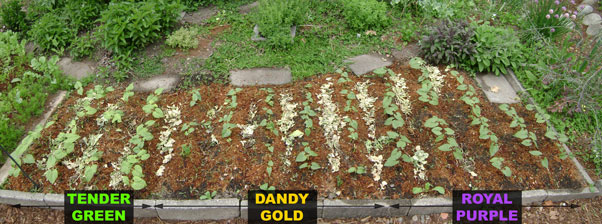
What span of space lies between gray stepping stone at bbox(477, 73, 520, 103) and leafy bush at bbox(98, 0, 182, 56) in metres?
3.87

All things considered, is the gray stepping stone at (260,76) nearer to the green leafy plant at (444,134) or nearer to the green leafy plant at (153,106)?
the green leafy plant at (153,106)

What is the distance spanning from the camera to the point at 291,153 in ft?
10.7

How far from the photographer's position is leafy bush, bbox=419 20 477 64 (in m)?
4.04

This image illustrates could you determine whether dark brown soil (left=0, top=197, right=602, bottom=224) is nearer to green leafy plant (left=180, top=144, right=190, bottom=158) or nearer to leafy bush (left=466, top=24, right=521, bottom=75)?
green leafy plant (left=180, top=144, right=190, bottom=158)

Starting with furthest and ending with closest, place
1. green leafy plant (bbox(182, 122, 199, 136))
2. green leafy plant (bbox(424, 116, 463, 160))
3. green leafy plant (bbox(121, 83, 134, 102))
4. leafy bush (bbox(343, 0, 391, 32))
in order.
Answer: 1. leafy bush (bbox(343, 0, 391, 32))
2. green leafy plant (bbox(121, 83, 134, 102))
3. green leafy plant (bbox(182, 122, 199, 136))
4. green leafy plant (bbox(424, 116, 463, 160))

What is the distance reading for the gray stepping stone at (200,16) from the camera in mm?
4921

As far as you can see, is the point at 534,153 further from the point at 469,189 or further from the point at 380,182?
the point at 380,182

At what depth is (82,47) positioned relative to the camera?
170 inches

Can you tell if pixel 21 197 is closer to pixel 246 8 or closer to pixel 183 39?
pixel 183 39

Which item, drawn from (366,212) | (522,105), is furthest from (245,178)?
(522,105)

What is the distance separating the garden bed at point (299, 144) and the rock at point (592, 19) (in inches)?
93.8

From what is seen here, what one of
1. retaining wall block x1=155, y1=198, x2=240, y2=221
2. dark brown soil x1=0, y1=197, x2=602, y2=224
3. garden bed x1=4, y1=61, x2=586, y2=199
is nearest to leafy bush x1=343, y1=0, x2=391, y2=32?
garden bed x1=4, y1=61, x2=586, y2=199

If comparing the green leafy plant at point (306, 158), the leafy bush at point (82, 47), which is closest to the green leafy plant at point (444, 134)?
the green leafy plant at point (306, 158)

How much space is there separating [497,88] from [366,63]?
1.48m
